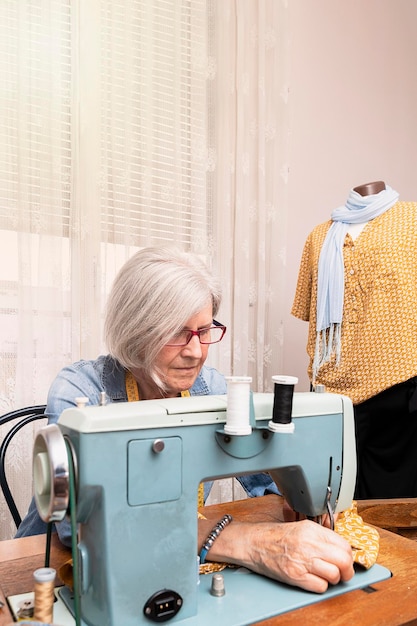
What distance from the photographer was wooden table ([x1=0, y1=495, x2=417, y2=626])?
773 millimetres

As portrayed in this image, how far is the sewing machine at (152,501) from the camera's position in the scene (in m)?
0.75

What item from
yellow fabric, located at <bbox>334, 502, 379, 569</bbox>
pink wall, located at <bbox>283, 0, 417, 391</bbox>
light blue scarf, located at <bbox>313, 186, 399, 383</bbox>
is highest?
pink wall, located at <bbox>283, 0, 417, 391</bbox>

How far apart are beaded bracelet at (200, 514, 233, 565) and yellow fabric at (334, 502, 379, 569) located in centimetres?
20

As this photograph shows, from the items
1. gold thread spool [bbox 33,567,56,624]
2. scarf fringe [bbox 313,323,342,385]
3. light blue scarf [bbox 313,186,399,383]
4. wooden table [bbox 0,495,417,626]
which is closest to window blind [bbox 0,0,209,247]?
light blue scarf [bbox 313,186,399,383]

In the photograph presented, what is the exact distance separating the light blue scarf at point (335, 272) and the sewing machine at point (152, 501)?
4.20 feet

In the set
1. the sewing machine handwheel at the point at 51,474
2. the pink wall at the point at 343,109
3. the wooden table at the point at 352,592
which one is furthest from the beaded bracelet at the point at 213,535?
the pink wall at the point at 343,109

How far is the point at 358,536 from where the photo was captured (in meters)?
0.98

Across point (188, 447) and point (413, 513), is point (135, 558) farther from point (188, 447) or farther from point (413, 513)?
point (413, 513)

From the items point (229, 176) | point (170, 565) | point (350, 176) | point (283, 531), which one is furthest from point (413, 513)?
point (350, 176)

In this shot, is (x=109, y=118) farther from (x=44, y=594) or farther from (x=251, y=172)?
(x=44, y=594)

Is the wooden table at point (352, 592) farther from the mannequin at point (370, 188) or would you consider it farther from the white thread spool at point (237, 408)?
the mannequin at point (370, 188)

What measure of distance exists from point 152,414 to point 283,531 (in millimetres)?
300

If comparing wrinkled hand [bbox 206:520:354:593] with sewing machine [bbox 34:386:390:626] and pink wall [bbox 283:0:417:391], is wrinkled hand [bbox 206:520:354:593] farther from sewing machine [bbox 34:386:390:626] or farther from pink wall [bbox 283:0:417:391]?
pink wall [bbox 283:0:417:391]

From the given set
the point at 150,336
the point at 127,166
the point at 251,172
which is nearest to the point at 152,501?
the point at 150,336
